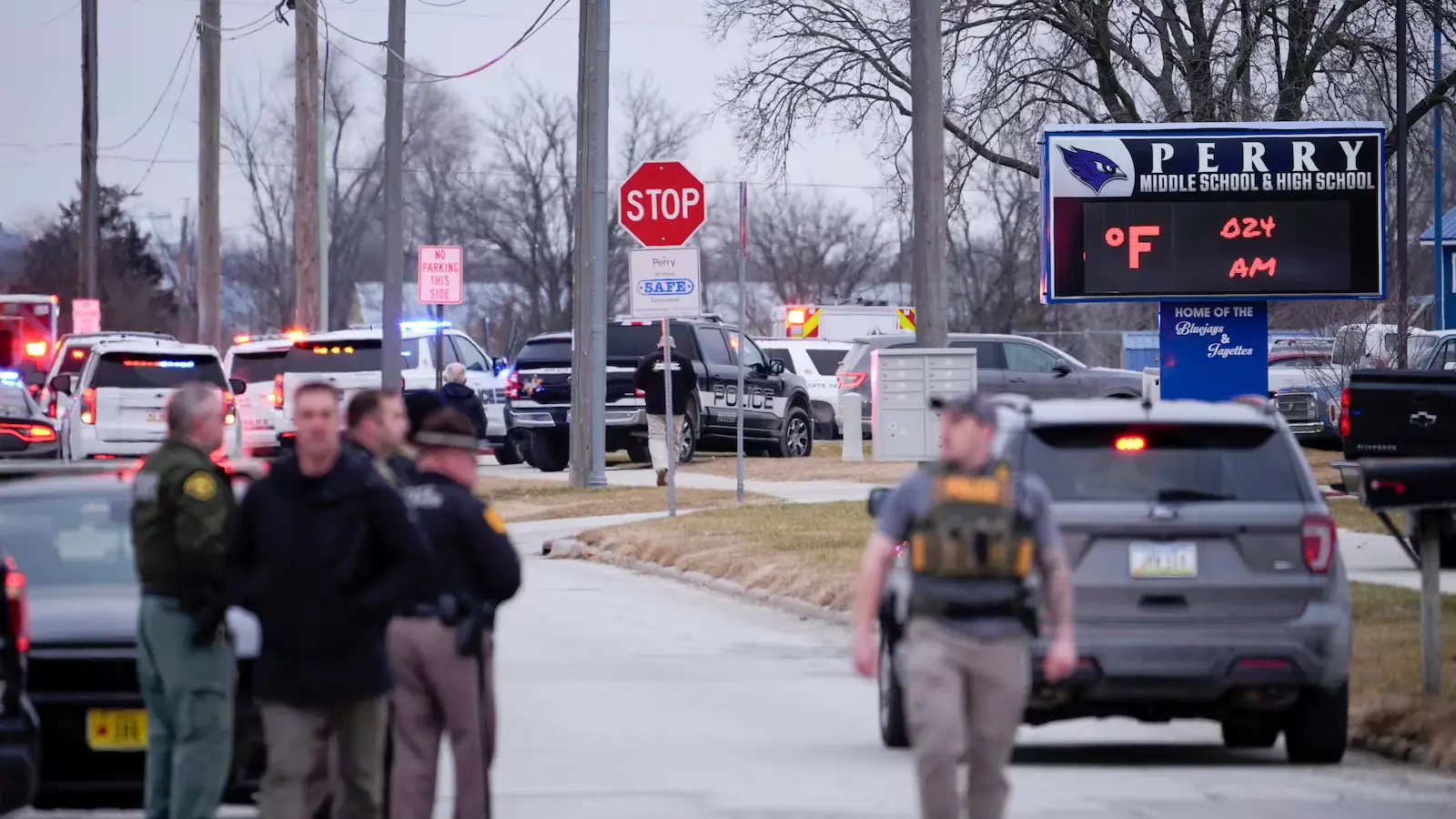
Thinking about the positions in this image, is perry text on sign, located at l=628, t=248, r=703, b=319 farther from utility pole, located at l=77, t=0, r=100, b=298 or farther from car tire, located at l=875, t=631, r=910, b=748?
utility pole, located at l=77, t=0, r=100, b=298

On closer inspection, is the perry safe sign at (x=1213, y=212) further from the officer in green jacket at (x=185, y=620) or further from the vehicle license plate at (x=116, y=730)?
the officer in green jacket at (x=185, y=620)

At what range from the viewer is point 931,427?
66.1ft

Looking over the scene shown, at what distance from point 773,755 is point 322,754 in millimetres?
3854

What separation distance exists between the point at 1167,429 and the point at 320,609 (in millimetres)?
4448

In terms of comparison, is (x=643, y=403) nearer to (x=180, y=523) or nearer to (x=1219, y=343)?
(x=1219, y=343)

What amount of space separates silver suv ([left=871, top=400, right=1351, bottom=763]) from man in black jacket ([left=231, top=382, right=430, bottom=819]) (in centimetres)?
316

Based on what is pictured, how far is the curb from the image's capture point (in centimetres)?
1723

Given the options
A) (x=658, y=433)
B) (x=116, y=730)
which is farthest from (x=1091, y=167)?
(x=116, y=730)

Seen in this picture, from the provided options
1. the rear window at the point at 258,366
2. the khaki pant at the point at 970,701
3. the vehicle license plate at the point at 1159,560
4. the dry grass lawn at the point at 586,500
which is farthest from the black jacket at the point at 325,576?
the rear window at the point at 258,366

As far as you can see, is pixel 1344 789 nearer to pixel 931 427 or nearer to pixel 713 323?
pixel 931 427

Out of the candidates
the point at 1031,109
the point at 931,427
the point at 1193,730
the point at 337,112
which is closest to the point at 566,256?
the point at 337,112

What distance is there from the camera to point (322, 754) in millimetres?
7488

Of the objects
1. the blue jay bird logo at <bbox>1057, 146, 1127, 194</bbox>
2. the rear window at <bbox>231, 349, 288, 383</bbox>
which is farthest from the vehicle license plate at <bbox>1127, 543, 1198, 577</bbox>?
the rear window at <bbox>231, 349, 288, 383</bbox>

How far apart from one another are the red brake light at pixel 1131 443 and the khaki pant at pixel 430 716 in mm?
3618
